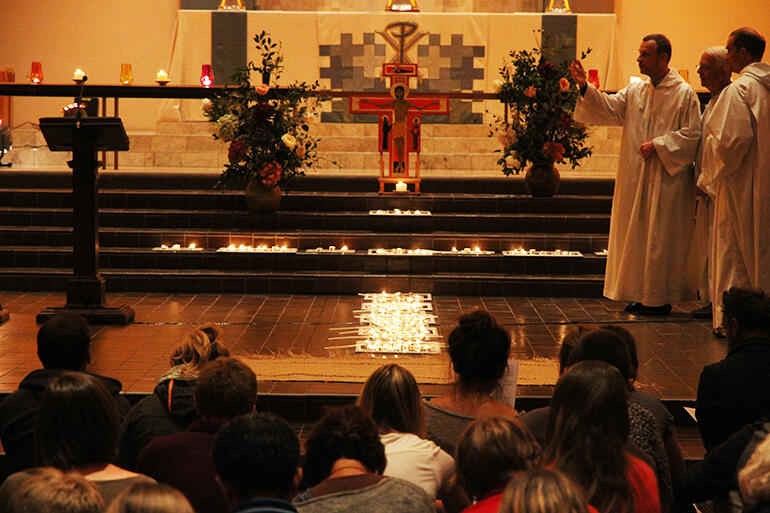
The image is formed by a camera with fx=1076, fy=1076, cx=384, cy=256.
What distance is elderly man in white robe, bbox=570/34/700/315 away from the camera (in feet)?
26.1

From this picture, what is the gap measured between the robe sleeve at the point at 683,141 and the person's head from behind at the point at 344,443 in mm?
5550

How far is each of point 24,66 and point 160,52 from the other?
1.85m

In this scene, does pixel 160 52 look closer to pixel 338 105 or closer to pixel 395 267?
pixel 338 105

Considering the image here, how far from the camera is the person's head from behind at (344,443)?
9.47ft

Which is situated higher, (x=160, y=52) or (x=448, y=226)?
(x=160, y=52)

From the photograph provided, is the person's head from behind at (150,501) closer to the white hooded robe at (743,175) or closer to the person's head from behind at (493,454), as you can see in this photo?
the person's head from behind at (493,454)

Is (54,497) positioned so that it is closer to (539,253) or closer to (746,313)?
(746,313)

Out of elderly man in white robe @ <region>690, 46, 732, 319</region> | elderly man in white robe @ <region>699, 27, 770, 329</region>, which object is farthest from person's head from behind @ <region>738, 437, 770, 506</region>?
elderly man in white robe @ <region>690, 46, 732, 319</region>

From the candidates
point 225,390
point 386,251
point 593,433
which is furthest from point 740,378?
point 386,251

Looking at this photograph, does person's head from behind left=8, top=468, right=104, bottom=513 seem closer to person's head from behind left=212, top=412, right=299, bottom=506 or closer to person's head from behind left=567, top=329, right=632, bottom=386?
person's head from behind left=212, top=412, right=299, bottom=506

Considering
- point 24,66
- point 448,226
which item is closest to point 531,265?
point 448,226

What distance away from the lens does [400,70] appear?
11.0 meters

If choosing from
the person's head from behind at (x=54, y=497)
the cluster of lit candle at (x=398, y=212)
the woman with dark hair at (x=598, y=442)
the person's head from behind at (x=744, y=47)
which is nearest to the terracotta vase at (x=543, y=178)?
the cluster of lit candle at (x=398, y=212)

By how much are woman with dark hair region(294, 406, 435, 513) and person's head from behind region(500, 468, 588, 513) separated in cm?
59
